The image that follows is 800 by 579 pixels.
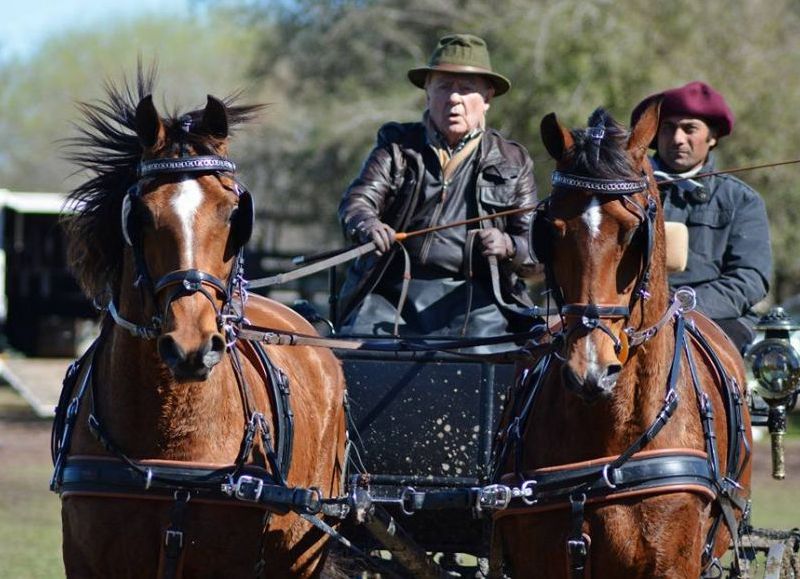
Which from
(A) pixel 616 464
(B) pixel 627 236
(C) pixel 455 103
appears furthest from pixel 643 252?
(C) pixel 455 103

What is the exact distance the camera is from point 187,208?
446 cm

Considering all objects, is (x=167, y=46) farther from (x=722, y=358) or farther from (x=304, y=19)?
(x=722, y=358)

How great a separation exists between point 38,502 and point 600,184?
9578mm

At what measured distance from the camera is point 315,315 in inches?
257

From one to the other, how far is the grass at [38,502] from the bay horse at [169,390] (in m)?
3.87

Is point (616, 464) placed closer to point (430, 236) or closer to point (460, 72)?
point (430, 236)

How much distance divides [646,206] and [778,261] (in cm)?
1547

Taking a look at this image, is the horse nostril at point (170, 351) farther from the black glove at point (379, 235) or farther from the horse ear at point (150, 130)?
the black glove at point (379, 235)

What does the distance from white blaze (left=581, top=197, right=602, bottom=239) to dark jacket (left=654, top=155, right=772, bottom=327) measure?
1869 mm

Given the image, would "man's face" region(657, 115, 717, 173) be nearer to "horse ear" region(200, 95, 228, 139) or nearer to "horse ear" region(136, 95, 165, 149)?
"horse ear" region(200, 95, 228, 139)

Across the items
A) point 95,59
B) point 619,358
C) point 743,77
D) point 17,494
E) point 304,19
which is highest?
point 95,59

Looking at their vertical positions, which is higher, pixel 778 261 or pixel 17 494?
pixel 778 261

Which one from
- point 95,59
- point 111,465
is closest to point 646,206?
point 111,465

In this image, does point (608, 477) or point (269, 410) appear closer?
point (608, 477)
